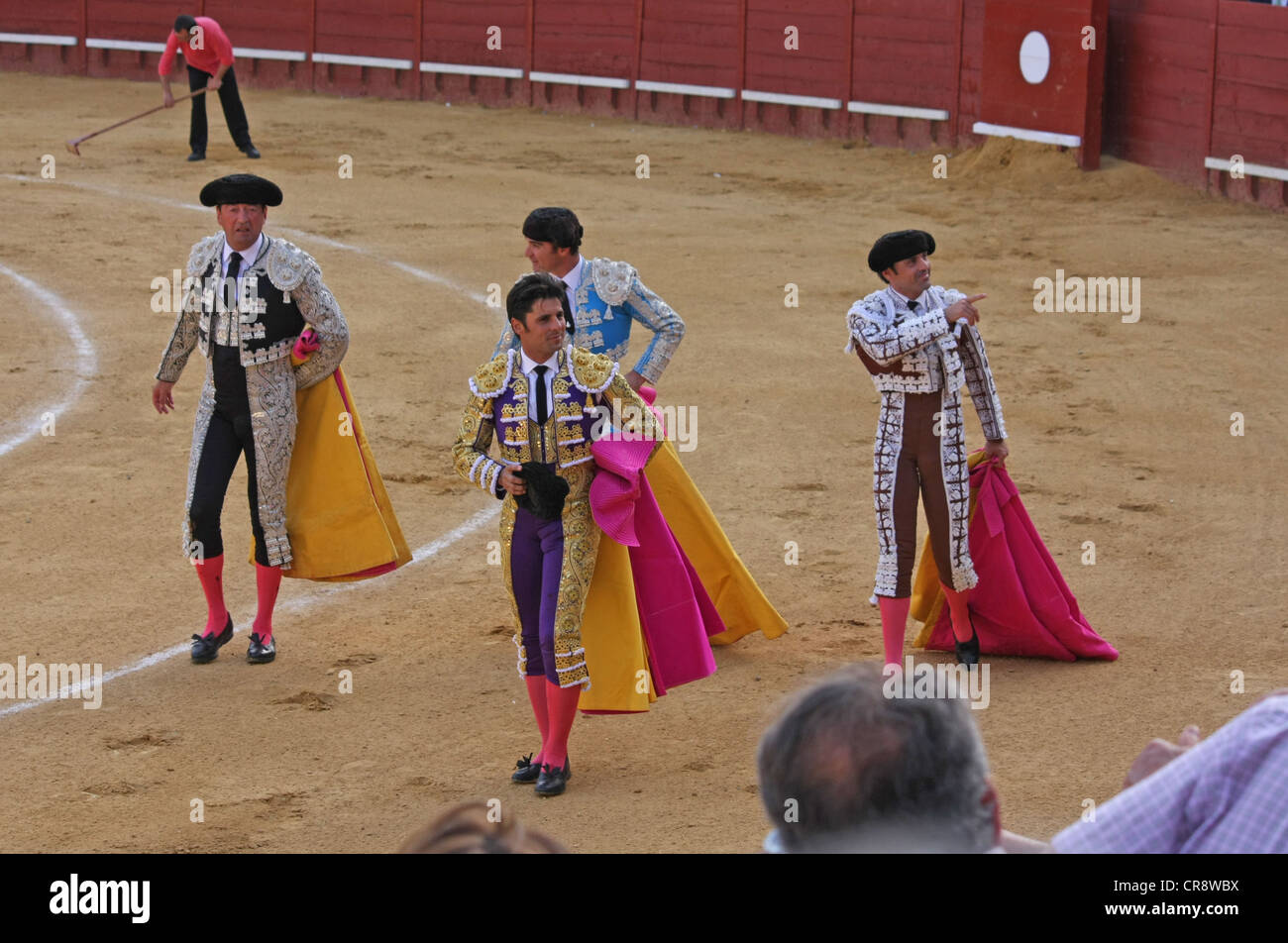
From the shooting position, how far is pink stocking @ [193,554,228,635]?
17.4ft

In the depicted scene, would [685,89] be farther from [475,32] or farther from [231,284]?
[231,284]

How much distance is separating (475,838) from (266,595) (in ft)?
12.9

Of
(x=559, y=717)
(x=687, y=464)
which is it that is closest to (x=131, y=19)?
(x=687, y=464)

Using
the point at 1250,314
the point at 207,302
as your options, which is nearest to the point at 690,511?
the point at 207,302

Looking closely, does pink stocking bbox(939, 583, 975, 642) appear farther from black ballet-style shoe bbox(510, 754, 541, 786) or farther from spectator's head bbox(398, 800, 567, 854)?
spectator's head bbox(398, 800, 567, 854)

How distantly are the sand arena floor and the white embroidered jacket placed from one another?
0.90 meters

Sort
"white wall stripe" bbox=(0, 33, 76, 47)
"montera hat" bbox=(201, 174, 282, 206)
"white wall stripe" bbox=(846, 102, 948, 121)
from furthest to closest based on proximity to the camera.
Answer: "white wall stripe" bbox=(0, 33, 76, 47)
"white wall stripe" bbox=(846, 102, 948, 121)
"montera hat" bbox=(201, 174, 282, 206)

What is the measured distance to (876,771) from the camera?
1.62 meters

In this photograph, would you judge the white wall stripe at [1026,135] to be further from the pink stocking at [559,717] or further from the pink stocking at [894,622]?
the pink stocking at [559,717]

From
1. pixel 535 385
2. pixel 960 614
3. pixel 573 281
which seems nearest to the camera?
pixel 535 385

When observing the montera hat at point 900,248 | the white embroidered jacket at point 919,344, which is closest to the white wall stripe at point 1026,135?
the white embroidered jacket at point 919,344

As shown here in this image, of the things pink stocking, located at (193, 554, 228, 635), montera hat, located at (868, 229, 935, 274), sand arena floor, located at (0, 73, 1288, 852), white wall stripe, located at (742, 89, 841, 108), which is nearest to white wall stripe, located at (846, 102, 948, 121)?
white wall stripe, located at (742, 89, 841, 108)

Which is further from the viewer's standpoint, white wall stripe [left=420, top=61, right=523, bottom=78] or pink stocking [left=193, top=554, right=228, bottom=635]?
white wall stripe [left=420, top=61, right=523, bottom=78]
